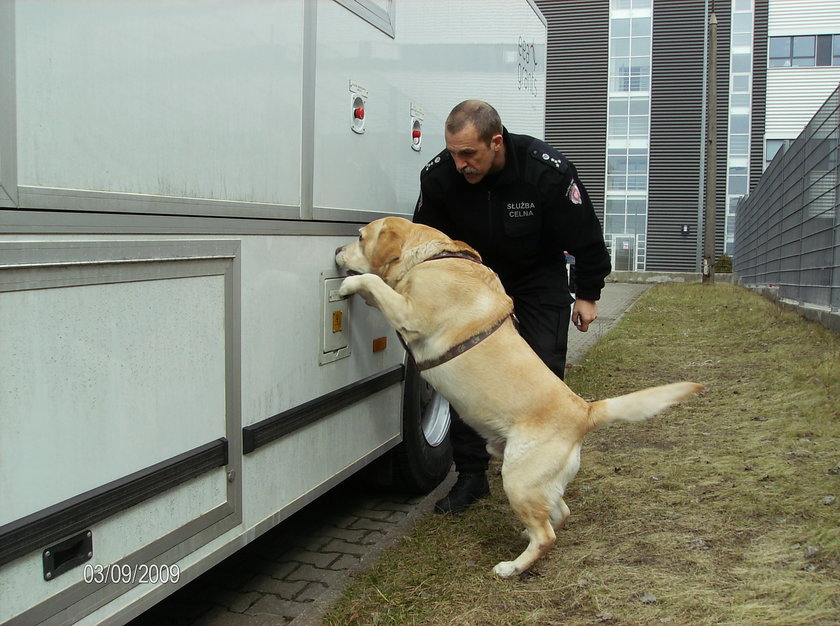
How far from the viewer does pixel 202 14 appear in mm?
2203

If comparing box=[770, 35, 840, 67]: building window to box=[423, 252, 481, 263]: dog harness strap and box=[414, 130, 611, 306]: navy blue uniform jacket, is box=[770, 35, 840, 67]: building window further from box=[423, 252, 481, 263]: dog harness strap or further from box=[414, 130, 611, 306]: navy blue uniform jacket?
box=[423, 252, 481, 263]: dog harness strap

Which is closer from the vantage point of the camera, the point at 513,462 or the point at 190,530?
the point at 190,530

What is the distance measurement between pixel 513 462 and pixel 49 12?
217 centimetres

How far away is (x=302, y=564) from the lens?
3438 millimetres

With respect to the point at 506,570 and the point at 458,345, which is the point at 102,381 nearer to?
the point at 458,345

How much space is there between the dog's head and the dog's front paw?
1.27 meters

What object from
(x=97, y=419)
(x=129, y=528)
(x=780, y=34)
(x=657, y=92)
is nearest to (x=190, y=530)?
(x=129, y=528)

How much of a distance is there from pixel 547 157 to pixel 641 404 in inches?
52.7

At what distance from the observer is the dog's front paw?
2951 millimetres

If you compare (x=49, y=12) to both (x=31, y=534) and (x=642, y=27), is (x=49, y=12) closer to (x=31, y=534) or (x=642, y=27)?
(x=31, y=534)

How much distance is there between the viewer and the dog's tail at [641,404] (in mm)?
2855

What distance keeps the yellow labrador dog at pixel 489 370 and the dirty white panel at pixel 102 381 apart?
3.01 ft

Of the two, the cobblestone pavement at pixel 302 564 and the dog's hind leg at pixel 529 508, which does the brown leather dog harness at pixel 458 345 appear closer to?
the dog's hind leg at pixel 529 508
